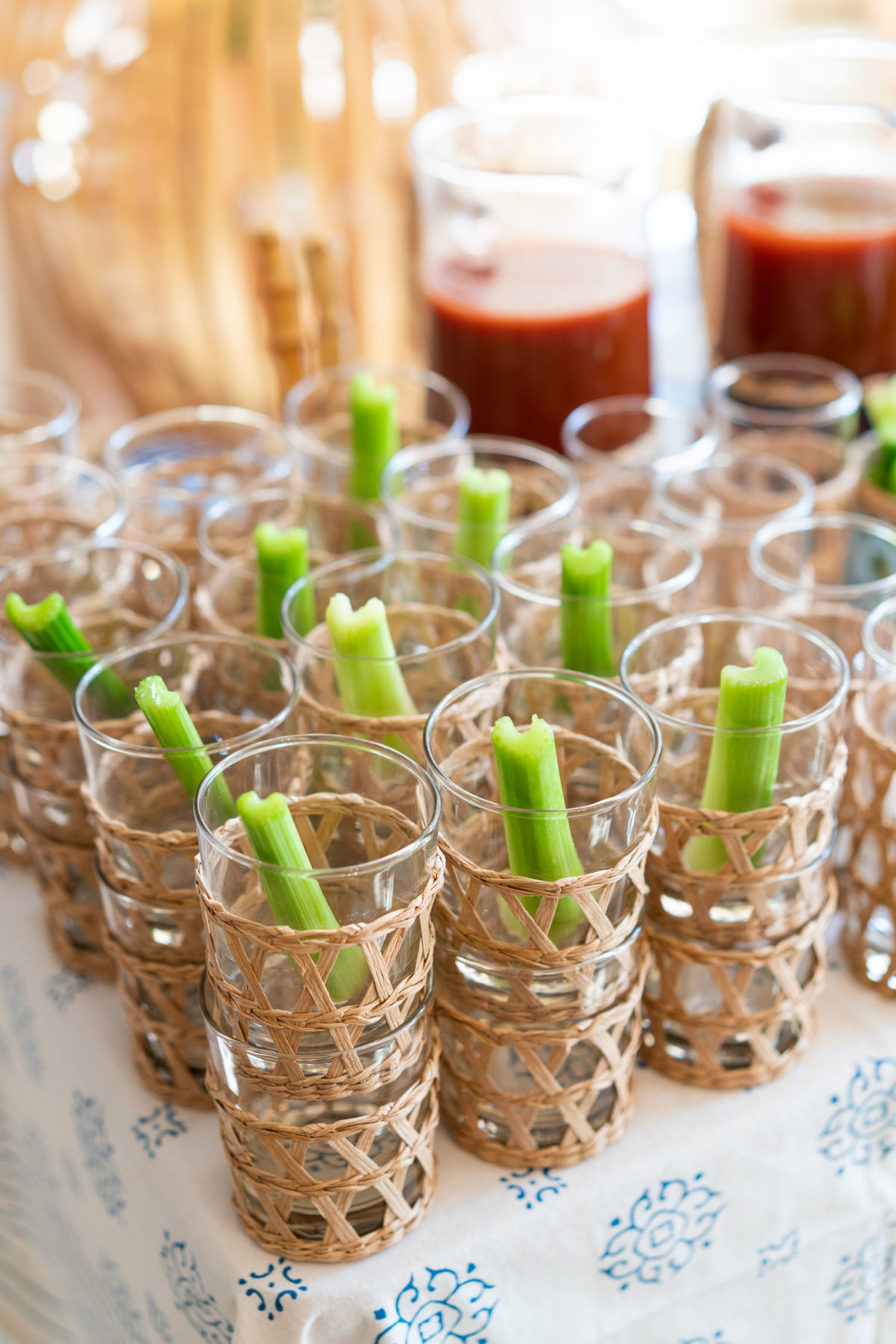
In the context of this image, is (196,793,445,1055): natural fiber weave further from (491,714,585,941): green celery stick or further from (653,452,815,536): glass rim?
(653,452,815,536): glass rim

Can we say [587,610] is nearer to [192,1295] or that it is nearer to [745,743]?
[745,743]

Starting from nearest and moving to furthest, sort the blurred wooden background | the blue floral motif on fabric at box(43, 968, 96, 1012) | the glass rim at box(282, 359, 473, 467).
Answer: the blue floral motif on fabric at box(43, 968, 96, 1012) < the glass rim at box(282, 359, 473, 467) < the blurred wooden background

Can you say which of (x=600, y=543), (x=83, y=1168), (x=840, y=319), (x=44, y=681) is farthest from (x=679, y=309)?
(x=83, y=1168)

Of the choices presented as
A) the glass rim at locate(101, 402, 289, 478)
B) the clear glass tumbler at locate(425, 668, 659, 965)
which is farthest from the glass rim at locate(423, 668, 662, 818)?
the glass rim at locate(101, 402, 289, 478)

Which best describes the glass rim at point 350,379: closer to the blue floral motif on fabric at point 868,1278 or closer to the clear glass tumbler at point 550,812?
the clear glass tumbler at point 550,812

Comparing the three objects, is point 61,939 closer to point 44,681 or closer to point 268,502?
point 44,681

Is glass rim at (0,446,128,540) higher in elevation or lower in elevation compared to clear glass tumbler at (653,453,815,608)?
higher

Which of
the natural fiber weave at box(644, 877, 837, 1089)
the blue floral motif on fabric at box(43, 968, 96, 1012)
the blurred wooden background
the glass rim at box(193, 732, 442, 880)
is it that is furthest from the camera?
the blurred wooden background
